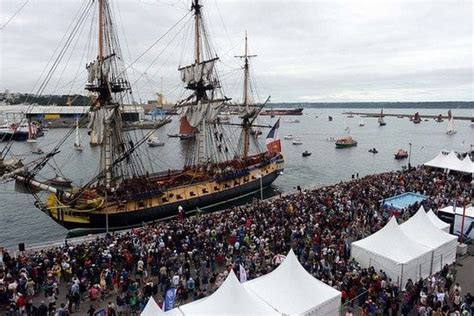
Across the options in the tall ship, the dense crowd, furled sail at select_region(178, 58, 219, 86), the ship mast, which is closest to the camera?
the dense crowd

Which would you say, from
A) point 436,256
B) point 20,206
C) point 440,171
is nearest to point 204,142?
point 20,206

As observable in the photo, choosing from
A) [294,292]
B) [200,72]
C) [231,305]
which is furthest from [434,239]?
[200,72]

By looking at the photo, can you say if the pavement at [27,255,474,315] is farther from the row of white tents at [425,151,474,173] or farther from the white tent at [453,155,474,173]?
the row of white tents at [425,151,474,173]

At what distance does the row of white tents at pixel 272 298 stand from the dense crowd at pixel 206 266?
132 centimetres

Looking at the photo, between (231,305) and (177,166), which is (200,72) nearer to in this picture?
(231,305)

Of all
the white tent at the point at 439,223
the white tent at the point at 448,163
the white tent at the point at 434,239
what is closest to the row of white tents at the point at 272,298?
the white tent at the point at 434,239

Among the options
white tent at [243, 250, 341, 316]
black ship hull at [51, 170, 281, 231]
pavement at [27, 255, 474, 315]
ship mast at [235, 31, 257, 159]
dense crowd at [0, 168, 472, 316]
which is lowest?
black ship hull at [51, 170, 281, 231]

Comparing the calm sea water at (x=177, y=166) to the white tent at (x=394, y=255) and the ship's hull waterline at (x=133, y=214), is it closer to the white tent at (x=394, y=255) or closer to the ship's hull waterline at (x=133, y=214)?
the ship's hull waterline at (x=133, y=214)

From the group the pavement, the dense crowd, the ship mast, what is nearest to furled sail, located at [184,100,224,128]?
the ship mast

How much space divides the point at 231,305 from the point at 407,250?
10.2 m

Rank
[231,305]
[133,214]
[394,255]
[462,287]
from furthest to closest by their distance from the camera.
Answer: [133,214] → [394,255] → [462,287] → [231,305]

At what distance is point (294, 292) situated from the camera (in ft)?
50.9

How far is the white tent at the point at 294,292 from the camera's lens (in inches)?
592

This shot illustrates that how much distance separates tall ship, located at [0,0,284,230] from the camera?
106ft
